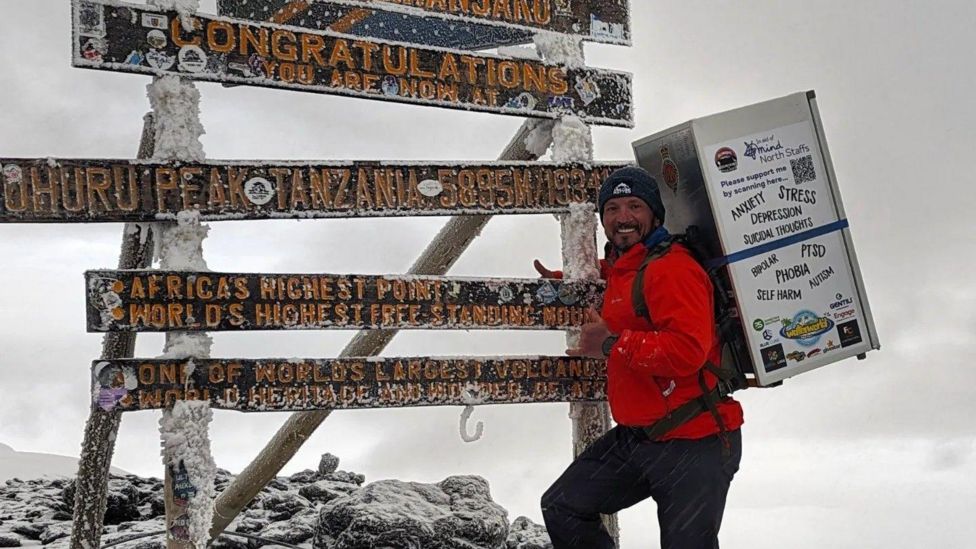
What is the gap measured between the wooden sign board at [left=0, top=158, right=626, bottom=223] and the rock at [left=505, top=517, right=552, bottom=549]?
8.81 ft

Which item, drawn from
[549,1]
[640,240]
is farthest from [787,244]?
[549,1]

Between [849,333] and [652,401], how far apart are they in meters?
1.23

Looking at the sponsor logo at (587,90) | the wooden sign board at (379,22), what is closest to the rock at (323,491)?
the wooden sign board at (379,22)

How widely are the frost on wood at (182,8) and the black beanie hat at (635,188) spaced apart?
2.32 metres

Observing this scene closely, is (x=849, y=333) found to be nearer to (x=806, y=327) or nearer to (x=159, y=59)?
(x=806, y=327)

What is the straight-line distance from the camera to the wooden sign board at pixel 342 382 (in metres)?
4.31

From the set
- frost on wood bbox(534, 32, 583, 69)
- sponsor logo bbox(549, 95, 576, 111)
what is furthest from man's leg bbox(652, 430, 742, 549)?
frost on wood bbox(534, 32, 583, 69)

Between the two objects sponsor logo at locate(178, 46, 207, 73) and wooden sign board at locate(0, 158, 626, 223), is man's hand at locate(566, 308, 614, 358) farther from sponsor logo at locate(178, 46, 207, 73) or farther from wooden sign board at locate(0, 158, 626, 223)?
sponsor logo at locate(178, 46, 207, 73)

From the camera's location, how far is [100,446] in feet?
17.5

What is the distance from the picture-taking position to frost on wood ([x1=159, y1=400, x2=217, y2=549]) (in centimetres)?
436

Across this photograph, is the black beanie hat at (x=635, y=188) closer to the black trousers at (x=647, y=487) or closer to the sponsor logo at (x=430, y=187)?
the sponsor logo at (x=430, y=187)

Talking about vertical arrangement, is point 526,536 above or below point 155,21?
below

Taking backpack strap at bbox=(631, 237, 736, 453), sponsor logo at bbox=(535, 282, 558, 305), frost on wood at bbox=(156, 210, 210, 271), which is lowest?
backpack strap at bbox=(631, 237, 736, 453)

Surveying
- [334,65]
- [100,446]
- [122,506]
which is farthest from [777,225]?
[122,506]
